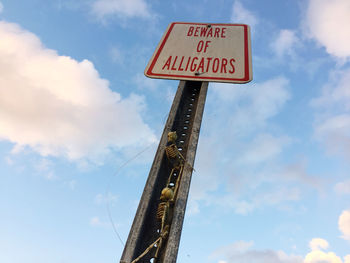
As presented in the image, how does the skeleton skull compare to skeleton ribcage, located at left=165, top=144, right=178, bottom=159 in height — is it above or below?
above

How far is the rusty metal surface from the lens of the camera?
2460mm

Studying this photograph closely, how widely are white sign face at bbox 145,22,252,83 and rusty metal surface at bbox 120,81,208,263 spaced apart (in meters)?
0.27

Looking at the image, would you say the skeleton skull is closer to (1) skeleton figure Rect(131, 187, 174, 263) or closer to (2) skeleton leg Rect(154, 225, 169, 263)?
(1) skeleton figure Rect(131, 187, 174, 263)

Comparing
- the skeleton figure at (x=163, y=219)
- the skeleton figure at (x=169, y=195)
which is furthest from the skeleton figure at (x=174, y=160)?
the skeleton figure at (x=163, y=219)

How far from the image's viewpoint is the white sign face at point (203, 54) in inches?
164

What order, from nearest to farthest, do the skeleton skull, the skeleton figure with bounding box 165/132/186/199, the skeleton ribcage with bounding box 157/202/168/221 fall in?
the skeleton ribcage with bounding box 157/202/168/221 → the skeleton figure with bounding box 165/132/186/199 → the skeleton skull

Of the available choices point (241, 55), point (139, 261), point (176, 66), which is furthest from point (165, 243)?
point (241, 55)

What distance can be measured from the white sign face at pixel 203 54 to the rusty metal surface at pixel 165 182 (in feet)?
0.88

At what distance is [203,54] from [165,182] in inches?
91.8

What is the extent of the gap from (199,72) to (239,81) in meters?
0.62

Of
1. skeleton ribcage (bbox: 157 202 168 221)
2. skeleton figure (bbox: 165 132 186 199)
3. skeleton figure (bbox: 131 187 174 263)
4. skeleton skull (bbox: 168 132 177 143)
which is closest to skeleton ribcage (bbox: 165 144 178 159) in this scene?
skeleton figure (bbox: 165 132 186 199)

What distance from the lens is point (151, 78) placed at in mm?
4301

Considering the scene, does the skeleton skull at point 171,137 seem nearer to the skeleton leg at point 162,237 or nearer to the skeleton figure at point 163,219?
the skeleton figure at point 163,219

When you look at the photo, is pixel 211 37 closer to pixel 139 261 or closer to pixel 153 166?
pixel 153 166
